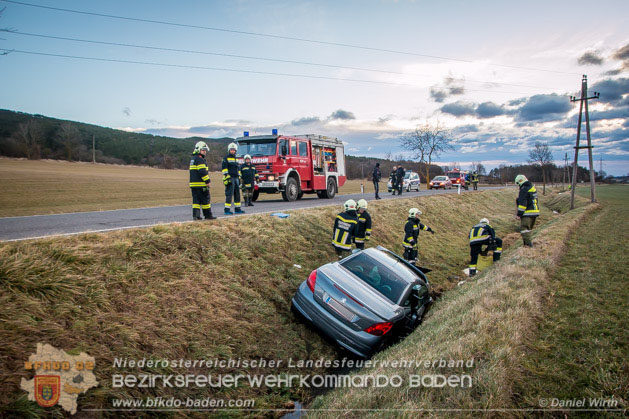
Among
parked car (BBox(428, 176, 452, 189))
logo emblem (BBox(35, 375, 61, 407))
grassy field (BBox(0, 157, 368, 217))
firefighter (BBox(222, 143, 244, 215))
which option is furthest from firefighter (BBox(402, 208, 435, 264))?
parked car (BBox(428, 176, 452, 189))

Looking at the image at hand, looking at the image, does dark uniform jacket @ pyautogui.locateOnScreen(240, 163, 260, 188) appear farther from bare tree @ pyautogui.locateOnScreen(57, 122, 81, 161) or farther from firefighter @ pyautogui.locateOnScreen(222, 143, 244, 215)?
bare tree @ pyautogui.locateOnScreen(57, 122, 81, 161)

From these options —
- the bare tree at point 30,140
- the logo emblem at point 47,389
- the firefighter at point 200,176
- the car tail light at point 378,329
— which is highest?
the bare tree at point 30,140

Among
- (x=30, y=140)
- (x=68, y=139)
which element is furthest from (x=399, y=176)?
(x=30, y=140)

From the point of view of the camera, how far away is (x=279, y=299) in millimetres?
7098

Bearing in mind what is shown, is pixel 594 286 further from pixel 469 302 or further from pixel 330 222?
pixel 330 222

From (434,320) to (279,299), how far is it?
9.45 feet

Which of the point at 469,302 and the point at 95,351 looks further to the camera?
the point at 469,302

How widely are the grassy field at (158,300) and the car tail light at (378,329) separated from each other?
46 cm

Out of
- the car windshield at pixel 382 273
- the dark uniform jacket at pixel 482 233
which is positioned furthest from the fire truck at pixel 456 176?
the car windshield at pixel 382 273

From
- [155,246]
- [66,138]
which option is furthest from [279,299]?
[66,138]

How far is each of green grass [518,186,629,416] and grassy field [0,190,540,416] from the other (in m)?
1.32

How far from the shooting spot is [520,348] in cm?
452

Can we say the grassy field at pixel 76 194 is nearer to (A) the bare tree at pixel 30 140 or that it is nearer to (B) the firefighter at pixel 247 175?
(B) the firefighter at pixel 247 175

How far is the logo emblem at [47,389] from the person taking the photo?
10.9 ft
